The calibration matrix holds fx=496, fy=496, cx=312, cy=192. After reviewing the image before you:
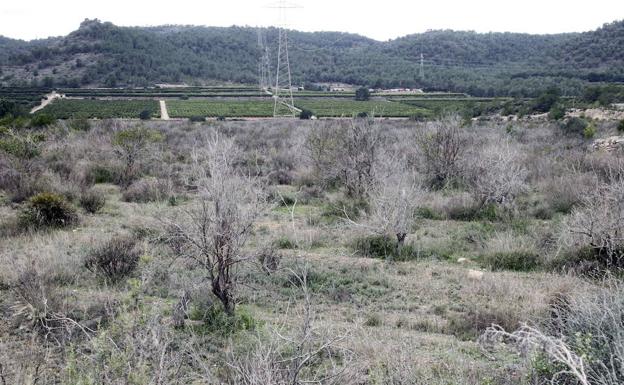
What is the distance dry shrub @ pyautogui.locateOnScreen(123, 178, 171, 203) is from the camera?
14.1 m

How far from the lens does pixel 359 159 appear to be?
14367 millimetres

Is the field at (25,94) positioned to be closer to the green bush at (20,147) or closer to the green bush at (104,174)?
the green bush at (104,174)

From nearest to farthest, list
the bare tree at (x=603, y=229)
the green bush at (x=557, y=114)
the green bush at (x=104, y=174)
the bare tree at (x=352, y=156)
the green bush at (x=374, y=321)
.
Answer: the green bush at (x=374, y=321), the bare tree at (x=603, y=229), the bare tree at (x=352, y=156), the green bush at (x=104, y=174), the green bush at (x=557, y=114)

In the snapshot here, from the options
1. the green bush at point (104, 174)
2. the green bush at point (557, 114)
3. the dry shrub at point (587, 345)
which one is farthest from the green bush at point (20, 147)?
the green bush at point (557, 114)

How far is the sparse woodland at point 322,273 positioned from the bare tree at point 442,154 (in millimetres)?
64

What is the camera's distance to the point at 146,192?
47.4 feet

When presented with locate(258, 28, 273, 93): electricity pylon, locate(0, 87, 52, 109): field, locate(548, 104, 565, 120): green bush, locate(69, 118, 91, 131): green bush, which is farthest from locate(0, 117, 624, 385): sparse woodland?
locate(0, 87, 52, 109): field

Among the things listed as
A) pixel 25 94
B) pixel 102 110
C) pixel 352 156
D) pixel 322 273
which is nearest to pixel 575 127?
pixel 352 156

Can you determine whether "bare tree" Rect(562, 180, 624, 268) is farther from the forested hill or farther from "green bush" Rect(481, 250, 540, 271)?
the forested hill

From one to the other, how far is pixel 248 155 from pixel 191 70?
90194 mm

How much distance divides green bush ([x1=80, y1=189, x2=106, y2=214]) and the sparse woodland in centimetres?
13

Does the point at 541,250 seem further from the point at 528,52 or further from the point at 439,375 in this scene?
the point at 528,52

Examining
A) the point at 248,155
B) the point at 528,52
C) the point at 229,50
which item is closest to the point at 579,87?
the point at 248,155

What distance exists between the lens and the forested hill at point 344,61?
A: 233ft
